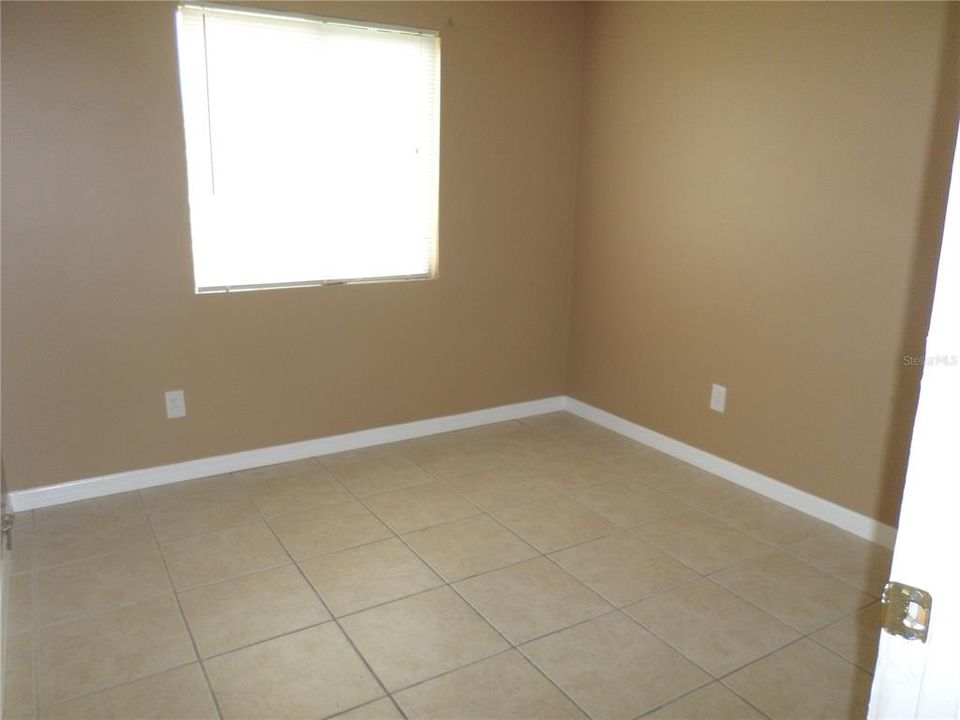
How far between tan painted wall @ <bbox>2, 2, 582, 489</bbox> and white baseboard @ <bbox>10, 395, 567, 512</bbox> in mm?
48

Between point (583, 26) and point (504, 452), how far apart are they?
7.34 ft

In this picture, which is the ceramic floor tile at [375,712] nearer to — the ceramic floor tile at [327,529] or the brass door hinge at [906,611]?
the ceramic floor tile at [327,529]

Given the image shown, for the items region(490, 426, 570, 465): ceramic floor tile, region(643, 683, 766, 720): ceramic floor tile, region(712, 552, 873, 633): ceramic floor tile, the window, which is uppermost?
the window

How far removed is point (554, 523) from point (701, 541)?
0.56 m

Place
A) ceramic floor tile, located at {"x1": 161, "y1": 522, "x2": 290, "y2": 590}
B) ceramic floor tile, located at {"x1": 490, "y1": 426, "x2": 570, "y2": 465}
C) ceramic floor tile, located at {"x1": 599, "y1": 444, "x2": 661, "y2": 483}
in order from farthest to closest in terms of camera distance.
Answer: ceramic floor tile, located at {"x1": 490, "y1": 426, "x2": 570, "y2": 465}
ceramic floor tile, located at {"x1": 599, "y1": 444, "x2": 661, "y2": 483}
ceramic floor tile, located at {"x1": 161, "y1": 522, "x2": 290, "y2": 590}

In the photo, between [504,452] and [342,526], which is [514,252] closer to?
[504,452]

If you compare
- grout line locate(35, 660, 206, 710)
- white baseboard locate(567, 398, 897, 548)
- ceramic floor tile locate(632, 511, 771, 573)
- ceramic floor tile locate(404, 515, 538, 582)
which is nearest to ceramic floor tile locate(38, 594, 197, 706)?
grout line locate(35, 660, 206, 710)

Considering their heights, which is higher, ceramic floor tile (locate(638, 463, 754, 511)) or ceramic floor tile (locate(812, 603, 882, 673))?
ceramic floor tile (locate(638, 463, 754, 511))

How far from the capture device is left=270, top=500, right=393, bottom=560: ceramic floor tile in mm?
2580

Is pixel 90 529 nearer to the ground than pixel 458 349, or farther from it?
nearer to the ground

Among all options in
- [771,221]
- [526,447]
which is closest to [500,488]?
[526,447]

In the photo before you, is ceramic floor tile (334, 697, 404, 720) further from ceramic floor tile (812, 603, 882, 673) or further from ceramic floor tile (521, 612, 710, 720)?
ceramic floor tile (812, 603, 882, 673)

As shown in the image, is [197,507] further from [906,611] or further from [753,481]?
[906,611]

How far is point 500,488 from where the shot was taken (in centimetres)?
311
